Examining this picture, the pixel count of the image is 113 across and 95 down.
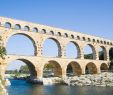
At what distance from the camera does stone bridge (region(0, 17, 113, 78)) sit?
175 ft

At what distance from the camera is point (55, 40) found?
63000mm

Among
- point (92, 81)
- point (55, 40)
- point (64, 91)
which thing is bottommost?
point (64, 91)

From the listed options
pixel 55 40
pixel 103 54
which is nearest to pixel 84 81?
pixel 55 40

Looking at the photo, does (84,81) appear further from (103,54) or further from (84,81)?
(103,54)

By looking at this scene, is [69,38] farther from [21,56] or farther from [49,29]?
[21,56]

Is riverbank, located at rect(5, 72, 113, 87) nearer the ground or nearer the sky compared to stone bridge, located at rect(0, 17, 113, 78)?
nearer the ground

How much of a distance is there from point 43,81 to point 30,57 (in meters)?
5.29

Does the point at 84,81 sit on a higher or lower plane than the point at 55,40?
lower

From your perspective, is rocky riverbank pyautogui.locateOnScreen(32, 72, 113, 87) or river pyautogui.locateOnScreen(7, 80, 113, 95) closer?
river pyautogui.locateOnScreen(7, 80, 113, 95)

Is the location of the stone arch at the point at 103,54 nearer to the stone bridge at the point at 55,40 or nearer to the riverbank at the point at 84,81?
the stone bridge at the point at 55,40

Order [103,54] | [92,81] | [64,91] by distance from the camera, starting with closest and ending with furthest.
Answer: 1. [64,91]
2. [92,81]
3. [103,54]

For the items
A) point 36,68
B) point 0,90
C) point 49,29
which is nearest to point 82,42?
point 49,29

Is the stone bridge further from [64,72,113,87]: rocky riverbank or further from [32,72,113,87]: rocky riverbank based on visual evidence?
[64,72,113,87]: rocky riverbank

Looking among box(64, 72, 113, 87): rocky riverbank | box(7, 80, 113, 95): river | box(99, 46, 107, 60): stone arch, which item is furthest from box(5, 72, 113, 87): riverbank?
box(99, 46, 107, 60): stone arch
